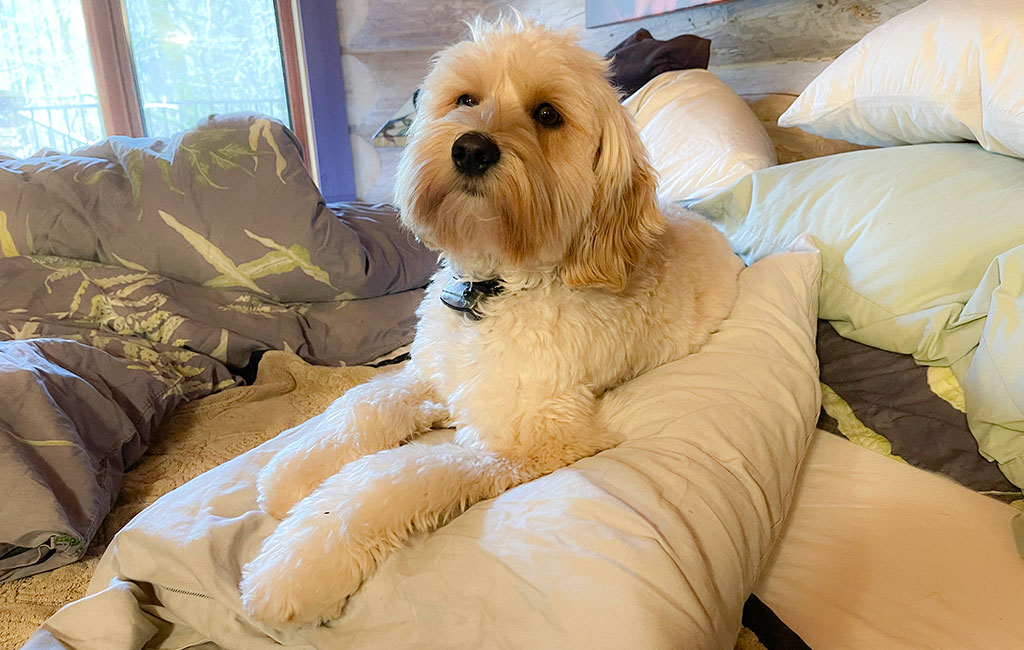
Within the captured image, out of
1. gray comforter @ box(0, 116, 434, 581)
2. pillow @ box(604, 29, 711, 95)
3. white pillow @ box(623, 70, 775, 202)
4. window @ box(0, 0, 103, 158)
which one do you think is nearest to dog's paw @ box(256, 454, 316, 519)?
gray comforter @ box(0, 116, 434, 581)

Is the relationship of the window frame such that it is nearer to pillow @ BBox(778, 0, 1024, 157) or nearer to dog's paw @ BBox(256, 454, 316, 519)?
pillow @ BBox(778, 0, 1024, 157)

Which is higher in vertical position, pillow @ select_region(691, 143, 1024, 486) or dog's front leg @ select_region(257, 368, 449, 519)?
pillow @ select_region(691, 143, 1024, 486)

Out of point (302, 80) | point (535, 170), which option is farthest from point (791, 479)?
point (302, 80)

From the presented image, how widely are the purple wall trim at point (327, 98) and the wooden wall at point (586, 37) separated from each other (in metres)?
0.07

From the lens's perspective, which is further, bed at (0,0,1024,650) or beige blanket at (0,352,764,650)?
beige blanket at (0,352,764,650)

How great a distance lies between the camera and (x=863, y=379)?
4.96 feet

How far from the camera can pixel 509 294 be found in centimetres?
144

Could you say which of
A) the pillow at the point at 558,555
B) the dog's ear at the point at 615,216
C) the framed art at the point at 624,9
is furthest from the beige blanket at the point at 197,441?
the framed art at the point at 624,9

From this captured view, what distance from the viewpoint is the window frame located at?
395 centimetres

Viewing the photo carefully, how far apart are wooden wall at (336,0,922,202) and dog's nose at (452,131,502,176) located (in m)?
0.56

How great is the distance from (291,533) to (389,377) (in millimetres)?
593

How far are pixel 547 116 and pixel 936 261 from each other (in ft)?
2.87

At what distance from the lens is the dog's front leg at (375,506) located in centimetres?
102

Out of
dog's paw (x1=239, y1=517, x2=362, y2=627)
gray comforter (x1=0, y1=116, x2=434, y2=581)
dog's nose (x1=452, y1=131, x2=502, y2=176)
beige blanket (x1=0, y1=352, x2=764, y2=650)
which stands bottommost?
beige blanket (x1=0, y1=352, x2=764, y2=650)
